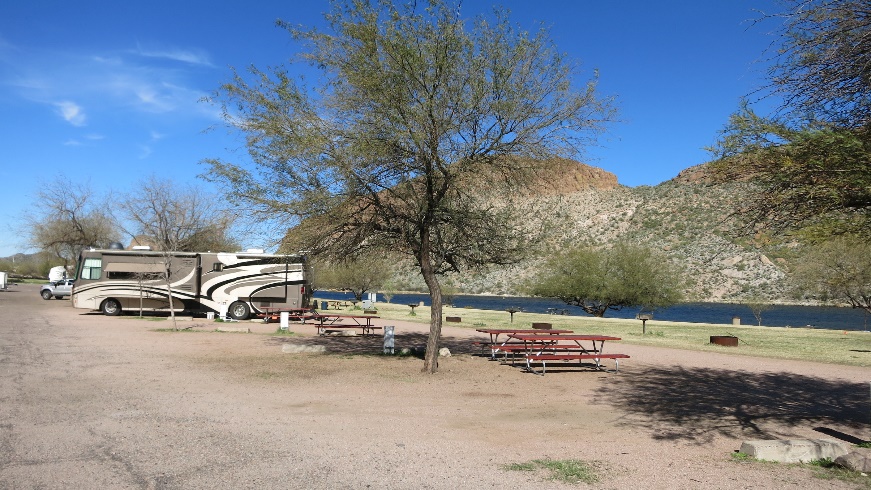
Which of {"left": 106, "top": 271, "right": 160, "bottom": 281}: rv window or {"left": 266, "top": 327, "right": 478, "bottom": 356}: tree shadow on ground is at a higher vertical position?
{"left": 106, "top": 271, "right": 160, "bottom": 281}: rv window

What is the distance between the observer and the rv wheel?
2825 centimetres

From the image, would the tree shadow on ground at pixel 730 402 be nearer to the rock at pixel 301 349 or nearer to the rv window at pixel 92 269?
the rock at pixel 301 349

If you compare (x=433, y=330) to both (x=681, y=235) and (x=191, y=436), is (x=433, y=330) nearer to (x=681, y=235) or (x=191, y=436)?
(x=191, y=436)

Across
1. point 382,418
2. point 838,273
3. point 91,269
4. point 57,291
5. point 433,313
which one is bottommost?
point 382,418

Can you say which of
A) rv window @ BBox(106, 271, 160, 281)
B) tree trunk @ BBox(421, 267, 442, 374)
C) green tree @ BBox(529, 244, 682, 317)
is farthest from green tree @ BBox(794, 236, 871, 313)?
rv window @ BBox(106, 271, 160, 281)

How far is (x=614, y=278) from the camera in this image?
42719 millimetres

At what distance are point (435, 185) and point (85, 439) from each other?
7690mm

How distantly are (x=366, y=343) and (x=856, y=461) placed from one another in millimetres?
14280

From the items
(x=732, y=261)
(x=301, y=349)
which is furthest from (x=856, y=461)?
(x=732, y=261)

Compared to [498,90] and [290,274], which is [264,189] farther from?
[290,274]

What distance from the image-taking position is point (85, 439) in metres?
6.82

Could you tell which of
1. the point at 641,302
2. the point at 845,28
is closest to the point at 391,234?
the point at 845,28

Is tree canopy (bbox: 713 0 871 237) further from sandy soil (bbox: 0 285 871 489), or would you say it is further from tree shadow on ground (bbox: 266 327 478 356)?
tree shadow on ground (bbox: 266 327 478 356)

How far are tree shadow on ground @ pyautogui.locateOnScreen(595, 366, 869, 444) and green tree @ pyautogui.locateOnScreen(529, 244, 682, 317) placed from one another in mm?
27975
